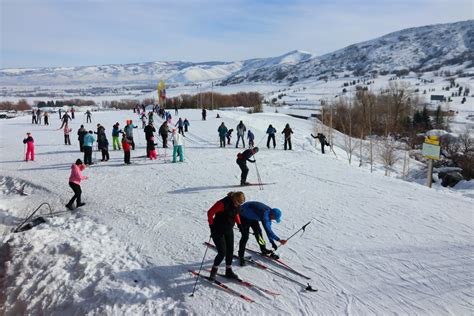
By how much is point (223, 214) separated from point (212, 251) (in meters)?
2.00

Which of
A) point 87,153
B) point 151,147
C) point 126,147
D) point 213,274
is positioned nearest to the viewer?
point 213,274

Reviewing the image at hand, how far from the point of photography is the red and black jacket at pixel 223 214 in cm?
600

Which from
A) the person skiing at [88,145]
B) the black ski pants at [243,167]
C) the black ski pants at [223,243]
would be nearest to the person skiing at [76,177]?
the black ski pants at [243,167]

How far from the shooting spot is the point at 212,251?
25.4 feet

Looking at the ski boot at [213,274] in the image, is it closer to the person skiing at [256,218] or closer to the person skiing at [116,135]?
the person skiing at [256,218]

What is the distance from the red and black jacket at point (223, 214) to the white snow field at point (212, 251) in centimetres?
114

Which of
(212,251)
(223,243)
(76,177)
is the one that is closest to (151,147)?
(76,177)

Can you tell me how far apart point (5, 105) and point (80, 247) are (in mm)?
131338

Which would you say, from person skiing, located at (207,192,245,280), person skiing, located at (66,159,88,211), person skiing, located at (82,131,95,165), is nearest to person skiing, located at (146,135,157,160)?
person skiing, located at (82,131,95,165)

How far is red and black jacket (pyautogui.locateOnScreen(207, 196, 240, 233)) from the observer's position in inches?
236

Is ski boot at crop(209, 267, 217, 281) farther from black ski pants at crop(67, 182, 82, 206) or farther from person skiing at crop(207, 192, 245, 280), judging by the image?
black ski pants at crop(67, 182, 82, 206)

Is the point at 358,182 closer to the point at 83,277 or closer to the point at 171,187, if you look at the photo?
the point at 171,187

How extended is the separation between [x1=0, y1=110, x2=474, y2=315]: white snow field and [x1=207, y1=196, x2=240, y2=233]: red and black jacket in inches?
44.7

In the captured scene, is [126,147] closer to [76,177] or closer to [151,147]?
[151,147]
